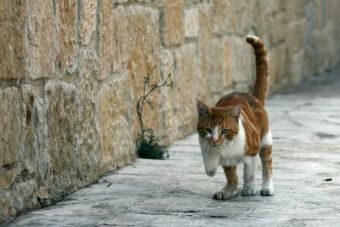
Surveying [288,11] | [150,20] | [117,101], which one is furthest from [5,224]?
[288,11]

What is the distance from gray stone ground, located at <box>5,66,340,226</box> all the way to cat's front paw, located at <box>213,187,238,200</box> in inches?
1.7

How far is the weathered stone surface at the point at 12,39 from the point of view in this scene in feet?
14.8

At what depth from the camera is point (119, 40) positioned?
6113 mm

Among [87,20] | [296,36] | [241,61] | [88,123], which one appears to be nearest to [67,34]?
[87,20]

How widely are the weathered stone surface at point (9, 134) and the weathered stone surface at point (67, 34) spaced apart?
0.58m

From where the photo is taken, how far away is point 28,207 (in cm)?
484

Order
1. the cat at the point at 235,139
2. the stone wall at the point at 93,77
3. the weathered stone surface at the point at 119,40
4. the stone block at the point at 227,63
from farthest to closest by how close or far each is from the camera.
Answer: the stone block at the point at 227,63, the weathered stone surface at the point at 119,40, the cat at the point at 235,139, the stone wall at the point at 93,77

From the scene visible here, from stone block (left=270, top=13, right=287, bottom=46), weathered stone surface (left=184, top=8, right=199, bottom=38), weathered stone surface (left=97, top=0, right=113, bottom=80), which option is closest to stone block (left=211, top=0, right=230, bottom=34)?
weathered stone surface (left=184, top=8, right=199, bottom=38)

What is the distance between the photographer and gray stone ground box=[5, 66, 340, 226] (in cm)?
460

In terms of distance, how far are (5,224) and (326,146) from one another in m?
3.20

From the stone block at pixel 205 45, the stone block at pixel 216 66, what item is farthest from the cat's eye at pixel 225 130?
the stone block at pixel 216 66

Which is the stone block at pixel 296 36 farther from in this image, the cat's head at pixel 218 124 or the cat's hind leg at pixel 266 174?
the cat's head at pixel 218 124

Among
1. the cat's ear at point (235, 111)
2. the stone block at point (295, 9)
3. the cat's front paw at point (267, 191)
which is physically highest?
the stone block at point (295, 9)

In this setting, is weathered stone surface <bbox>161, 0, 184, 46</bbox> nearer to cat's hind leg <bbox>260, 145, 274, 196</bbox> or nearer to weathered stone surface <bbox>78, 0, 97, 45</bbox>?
weathered stone surface <bbox>78, 0, 97, 45</bbox>
